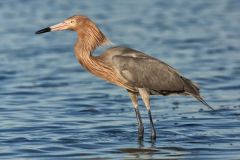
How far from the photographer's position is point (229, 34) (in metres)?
20.9

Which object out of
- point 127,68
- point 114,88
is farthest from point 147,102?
point 114,88

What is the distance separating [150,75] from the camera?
10711 mm

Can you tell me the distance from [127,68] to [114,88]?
163 inches

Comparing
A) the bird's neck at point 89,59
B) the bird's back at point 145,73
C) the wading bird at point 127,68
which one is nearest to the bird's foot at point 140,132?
the wading bird at point 127,68

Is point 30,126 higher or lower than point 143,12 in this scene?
lower

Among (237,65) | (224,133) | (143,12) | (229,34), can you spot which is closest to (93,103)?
(224,133)

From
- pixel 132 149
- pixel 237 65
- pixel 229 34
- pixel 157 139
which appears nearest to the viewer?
pixel 132 149

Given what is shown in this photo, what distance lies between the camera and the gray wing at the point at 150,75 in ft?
34.4

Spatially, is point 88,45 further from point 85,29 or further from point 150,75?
point 150,75

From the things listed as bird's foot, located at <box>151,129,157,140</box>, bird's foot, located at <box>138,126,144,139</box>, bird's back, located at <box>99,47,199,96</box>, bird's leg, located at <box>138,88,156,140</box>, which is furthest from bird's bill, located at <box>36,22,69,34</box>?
bird's foot, located at <box>151,129,157,140</box>

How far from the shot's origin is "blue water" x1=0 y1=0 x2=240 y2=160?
32.4ft

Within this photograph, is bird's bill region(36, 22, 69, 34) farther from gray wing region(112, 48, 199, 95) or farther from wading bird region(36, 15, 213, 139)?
gray wing region(112, 48, 199, 95)

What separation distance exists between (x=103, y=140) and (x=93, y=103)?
118 inches

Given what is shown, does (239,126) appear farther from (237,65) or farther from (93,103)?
(237,65)
